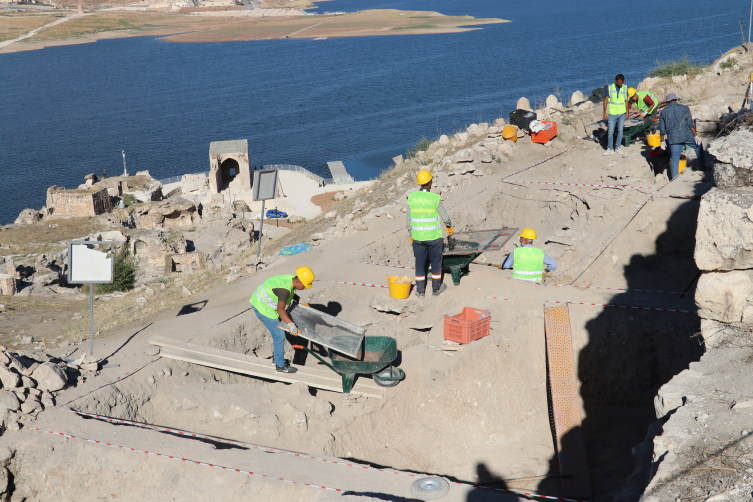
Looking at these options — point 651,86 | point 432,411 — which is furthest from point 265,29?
point 432,411

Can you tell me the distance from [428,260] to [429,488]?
4491mm

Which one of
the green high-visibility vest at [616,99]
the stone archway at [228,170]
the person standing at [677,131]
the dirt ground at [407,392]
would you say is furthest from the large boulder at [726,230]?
the stone archway at [228,170]

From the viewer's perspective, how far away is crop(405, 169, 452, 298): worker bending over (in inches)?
374

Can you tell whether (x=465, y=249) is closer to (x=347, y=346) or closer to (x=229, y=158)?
(x=347, y=346)

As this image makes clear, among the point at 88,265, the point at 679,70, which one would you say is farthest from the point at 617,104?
the point at 88,265

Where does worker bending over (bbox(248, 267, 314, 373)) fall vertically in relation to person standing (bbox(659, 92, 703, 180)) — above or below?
below

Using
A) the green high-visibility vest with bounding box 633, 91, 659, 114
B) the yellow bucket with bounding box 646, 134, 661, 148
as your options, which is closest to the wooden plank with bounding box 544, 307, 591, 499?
the yellow bucket with bounding box 646, 134, 661, 148

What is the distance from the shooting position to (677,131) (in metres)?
13.3

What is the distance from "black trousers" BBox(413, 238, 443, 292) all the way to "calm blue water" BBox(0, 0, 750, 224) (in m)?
37.3

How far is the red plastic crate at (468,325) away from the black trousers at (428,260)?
32.3 inches

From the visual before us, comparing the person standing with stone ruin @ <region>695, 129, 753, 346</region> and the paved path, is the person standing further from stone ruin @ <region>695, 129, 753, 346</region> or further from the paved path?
the paved path

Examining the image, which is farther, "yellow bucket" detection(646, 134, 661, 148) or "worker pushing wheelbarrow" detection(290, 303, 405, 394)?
"yellow bucket" detection(646, 134, 661, 148)

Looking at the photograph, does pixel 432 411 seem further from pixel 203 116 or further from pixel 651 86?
pixel 203 116

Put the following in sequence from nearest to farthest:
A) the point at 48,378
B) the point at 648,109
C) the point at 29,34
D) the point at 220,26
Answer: the point at 48,378
the point at 648,109
the point at 29,34
the point at 220,26
